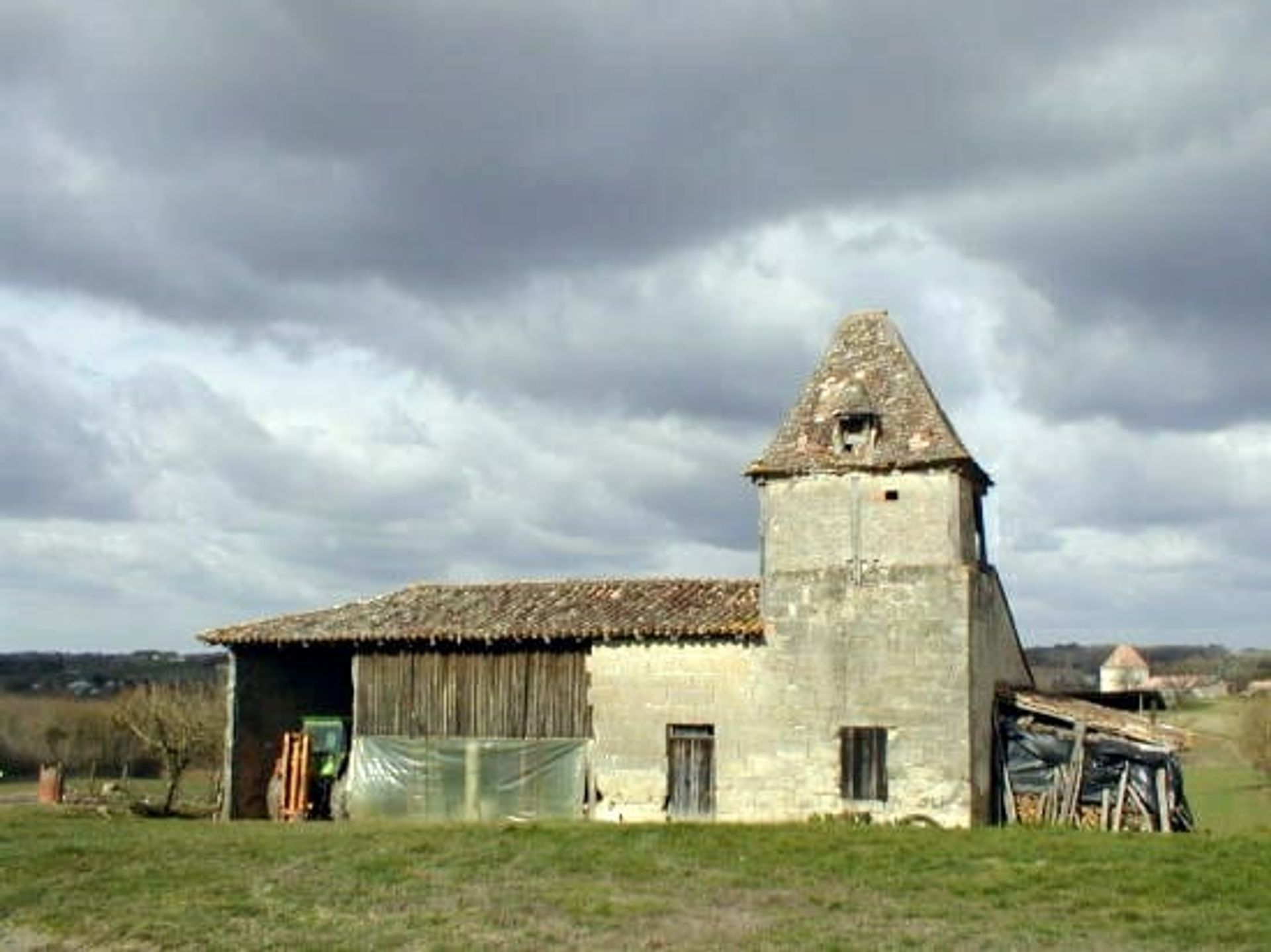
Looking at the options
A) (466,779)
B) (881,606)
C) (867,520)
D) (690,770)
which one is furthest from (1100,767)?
(466,779)

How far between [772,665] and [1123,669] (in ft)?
331

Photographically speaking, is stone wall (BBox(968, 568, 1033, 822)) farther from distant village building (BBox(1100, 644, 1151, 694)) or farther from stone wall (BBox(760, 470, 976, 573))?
distant village building (BBox(1100, 644, 1151, 694))

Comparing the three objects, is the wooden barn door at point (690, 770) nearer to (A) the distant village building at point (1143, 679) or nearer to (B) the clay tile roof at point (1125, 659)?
(A) the distant village building at point (1143, 679)

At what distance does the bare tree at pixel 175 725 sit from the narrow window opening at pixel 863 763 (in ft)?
57.6

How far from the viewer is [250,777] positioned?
112ft

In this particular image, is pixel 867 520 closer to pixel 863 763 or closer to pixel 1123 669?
pixel 863 763

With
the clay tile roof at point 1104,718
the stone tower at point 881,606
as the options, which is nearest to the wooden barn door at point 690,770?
the stone tower at point 881,606

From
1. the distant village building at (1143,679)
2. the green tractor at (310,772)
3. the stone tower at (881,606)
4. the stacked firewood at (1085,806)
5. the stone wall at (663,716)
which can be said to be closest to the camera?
the stacked firewood at (1085,806)

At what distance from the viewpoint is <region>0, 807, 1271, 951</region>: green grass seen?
659 inches

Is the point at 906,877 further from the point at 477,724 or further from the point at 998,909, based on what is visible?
the point at 477,724

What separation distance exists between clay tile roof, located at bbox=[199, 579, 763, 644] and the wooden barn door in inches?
76.9

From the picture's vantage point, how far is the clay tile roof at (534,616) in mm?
30078

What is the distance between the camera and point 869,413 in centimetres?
2962

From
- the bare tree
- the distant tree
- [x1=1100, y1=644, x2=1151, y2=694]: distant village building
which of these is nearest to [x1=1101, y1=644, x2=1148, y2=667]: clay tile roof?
[x1=1100, y1=644, x2=1151, y2=694]: distant village building
